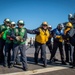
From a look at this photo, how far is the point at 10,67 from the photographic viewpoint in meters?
9.70

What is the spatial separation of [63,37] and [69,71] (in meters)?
2.02

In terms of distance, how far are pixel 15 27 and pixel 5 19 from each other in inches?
40.5

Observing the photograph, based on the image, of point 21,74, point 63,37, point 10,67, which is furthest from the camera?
point 63,37

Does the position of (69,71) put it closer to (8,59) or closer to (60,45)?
(60,45)

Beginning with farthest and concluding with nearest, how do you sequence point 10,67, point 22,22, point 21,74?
point 10,67, point 22,22, point 21,74

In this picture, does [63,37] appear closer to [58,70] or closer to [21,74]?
[58,70]

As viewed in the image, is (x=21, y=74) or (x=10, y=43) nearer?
(x=21, y=74)

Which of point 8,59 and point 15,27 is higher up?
point 15,27

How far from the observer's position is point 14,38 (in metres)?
9.26

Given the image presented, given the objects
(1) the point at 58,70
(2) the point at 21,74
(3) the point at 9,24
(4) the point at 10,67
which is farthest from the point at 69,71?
(3) the point at 9,24

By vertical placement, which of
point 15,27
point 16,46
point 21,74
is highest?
point 15,27

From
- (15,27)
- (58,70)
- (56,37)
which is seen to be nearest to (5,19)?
(15,27)

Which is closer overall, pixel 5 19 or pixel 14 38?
pixel 14 38

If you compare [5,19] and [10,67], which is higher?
[5,19]
